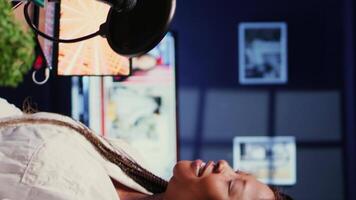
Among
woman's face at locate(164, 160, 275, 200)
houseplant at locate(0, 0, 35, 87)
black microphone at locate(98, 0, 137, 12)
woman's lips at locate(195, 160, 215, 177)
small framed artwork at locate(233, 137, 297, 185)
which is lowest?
small framed artwork at locate(233, 137, 297, 185)

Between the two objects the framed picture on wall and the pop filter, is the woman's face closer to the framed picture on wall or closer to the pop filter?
the pop filter

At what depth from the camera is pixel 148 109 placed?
3510 mm

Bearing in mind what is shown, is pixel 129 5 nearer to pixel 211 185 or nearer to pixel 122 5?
pixel 122 5

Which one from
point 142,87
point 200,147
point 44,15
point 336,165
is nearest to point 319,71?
point 336,165

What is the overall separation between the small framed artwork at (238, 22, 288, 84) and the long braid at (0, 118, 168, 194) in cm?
226

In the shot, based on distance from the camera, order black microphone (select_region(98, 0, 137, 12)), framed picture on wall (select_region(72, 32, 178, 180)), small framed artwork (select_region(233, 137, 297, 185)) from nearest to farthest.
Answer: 1. black microphone (select_region(98, 0, 137, 12))
2. framed picture on wall (select_region(72, 32, 178, 180))
3. small framed artwork (select_region(233, 137, 297, 185))

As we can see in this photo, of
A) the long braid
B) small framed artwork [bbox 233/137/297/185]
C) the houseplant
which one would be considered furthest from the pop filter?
small framed artwork [bbox 233/137/297/185]

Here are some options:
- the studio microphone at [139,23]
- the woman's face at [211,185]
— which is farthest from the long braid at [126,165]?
the studio microphone at [139,23]

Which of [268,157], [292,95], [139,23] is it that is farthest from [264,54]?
[139,23]

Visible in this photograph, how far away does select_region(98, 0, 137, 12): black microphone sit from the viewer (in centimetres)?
103

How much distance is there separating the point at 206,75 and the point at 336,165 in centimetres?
103

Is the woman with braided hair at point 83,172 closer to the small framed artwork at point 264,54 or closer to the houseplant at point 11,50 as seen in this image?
the houseplant at point 11,50

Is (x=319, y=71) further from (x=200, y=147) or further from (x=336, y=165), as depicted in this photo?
(x=200, y=147)

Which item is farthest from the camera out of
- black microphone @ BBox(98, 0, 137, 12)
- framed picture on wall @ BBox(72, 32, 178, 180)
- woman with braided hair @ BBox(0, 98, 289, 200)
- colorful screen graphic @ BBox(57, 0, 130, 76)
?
framed picture on wall @ BBox(72, 32, 178, 180)
